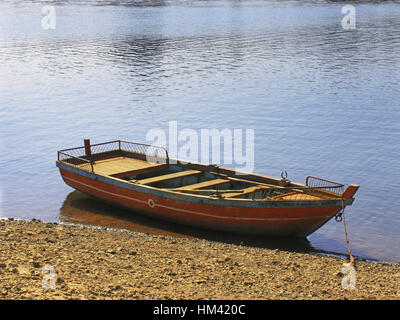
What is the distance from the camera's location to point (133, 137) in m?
40.6

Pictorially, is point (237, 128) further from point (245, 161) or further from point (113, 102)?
point (113, 102)

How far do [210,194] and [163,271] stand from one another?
7302mm

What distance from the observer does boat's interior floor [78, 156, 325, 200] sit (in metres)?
23.4

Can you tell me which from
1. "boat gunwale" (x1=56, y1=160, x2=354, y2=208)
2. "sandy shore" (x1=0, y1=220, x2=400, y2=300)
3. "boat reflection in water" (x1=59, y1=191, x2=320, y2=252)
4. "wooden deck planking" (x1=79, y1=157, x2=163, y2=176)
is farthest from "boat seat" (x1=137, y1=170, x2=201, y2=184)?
"sandy shore" (x1=0, y1=220, x2=400, y2=300)

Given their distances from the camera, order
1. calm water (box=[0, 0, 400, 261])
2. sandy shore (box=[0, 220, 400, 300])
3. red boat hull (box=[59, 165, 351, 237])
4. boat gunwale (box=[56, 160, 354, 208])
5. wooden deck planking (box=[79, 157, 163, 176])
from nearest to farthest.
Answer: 1. sandy shore (box=[0, 220, 400, 300])
2. boat gunwale (box=[56, 160, 354, 208])
3. red boat hull (box=[59, 165, 351, 237])
4. wooden deck planking (box=[79, 157, 163, 176])
5. calm water (box=[0, 0, 400, 261])

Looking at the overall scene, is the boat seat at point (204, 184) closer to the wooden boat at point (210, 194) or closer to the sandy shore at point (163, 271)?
the wooden boat at point (210, 194)

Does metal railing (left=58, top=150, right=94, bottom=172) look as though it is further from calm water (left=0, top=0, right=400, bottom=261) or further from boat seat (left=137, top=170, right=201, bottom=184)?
boat seat (left=137, top=170, right=201, bottom=184)

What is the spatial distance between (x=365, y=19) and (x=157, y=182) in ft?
298

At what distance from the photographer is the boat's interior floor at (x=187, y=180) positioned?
23.4 m

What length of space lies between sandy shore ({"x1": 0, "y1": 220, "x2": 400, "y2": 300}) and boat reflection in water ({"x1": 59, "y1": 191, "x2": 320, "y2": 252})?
52.9 inches

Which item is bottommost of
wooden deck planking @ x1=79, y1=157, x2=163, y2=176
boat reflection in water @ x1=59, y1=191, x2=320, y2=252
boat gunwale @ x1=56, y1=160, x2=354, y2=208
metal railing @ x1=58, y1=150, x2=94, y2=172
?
boat reflection in water @ x1=59, y1=191, x2=320, y2=252

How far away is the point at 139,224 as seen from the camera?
25219 millimetres

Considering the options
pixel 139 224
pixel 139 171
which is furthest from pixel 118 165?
pixel 139 224
